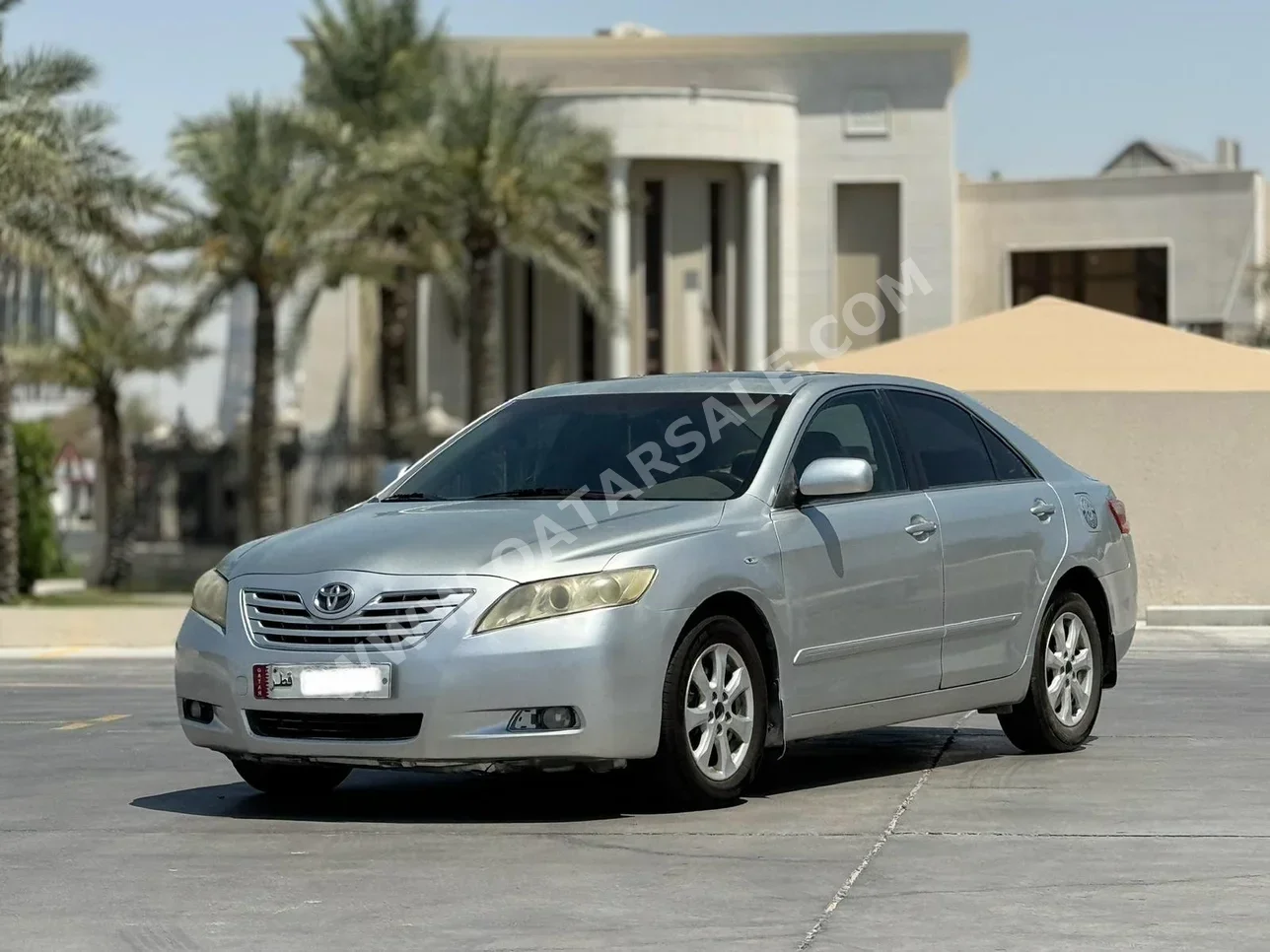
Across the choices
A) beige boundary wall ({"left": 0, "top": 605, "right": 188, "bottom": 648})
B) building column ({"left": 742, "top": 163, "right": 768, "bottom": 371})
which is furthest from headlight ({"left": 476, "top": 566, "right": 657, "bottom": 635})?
building column ({"left": 742, "top": 163, "right": 768, "bottom": 371})

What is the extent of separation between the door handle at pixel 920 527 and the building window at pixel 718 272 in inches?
1787

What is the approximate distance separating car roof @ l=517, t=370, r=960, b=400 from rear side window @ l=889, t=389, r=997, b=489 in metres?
0.14

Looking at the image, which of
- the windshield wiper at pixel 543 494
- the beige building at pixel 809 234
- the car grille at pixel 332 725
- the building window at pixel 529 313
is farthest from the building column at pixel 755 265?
the car grille at pixel 332 725

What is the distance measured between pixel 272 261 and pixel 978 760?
3070cm

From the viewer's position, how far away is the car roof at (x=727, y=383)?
9914 millimetres

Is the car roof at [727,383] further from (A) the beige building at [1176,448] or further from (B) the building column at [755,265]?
(B) the building column at [755,265]

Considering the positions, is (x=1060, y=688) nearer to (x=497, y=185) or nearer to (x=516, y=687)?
(x=516, y=687)

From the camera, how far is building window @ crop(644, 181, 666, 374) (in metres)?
54.8

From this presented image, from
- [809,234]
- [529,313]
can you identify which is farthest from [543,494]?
[809,234]

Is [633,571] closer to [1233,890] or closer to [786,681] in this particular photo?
[786,681]

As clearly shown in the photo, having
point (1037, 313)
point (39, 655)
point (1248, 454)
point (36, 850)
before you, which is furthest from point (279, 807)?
point (1037, 313)

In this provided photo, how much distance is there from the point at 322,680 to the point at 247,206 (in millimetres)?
31464

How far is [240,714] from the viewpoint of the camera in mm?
8742

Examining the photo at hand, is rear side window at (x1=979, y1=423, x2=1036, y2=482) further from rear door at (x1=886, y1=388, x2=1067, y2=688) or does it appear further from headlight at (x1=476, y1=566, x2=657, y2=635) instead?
headlight at (x1=476, y1=566, x2=657, y2=635)
